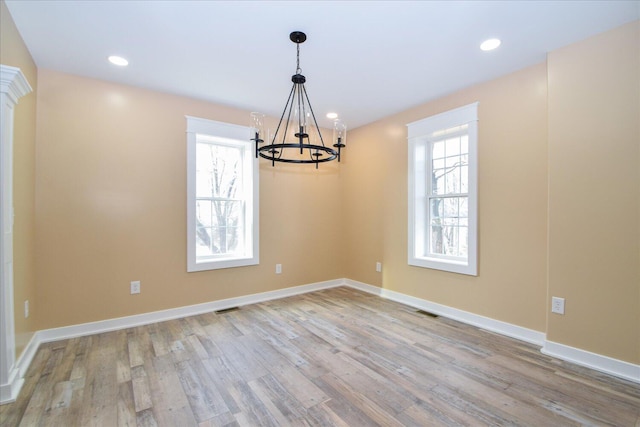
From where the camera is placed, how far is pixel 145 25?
2.20 meters

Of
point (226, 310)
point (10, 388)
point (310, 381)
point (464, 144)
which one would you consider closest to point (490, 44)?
point (464, 144)

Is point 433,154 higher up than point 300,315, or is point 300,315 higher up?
point 433,154

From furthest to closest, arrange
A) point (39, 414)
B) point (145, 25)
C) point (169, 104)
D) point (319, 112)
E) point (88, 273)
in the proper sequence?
point (319, 112) → point (169, 104) → point (88, 273) → point (145, 25) → point (39, 414)

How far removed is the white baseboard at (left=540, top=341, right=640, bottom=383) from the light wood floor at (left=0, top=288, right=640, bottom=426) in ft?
0.27

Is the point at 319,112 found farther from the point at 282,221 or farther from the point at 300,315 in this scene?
the point at 300,315

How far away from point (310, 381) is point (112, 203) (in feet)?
8.70

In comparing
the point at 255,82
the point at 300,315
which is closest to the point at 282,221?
the point at 300,315

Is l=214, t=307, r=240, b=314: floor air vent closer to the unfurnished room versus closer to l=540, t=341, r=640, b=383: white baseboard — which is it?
the unfurnished room

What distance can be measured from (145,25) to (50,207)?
76.2 inches

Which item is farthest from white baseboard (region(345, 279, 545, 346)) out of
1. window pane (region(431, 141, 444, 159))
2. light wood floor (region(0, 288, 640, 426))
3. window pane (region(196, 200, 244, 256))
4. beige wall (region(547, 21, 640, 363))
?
window pane (region(196, 200, 244, 256))

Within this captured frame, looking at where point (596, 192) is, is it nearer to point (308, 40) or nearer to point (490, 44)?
point (490, 44)

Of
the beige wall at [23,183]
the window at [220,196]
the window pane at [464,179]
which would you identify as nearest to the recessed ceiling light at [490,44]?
the window pane at [464,179]

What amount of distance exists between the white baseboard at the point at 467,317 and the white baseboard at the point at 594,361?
17 cm

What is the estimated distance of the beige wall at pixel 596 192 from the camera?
216cm
